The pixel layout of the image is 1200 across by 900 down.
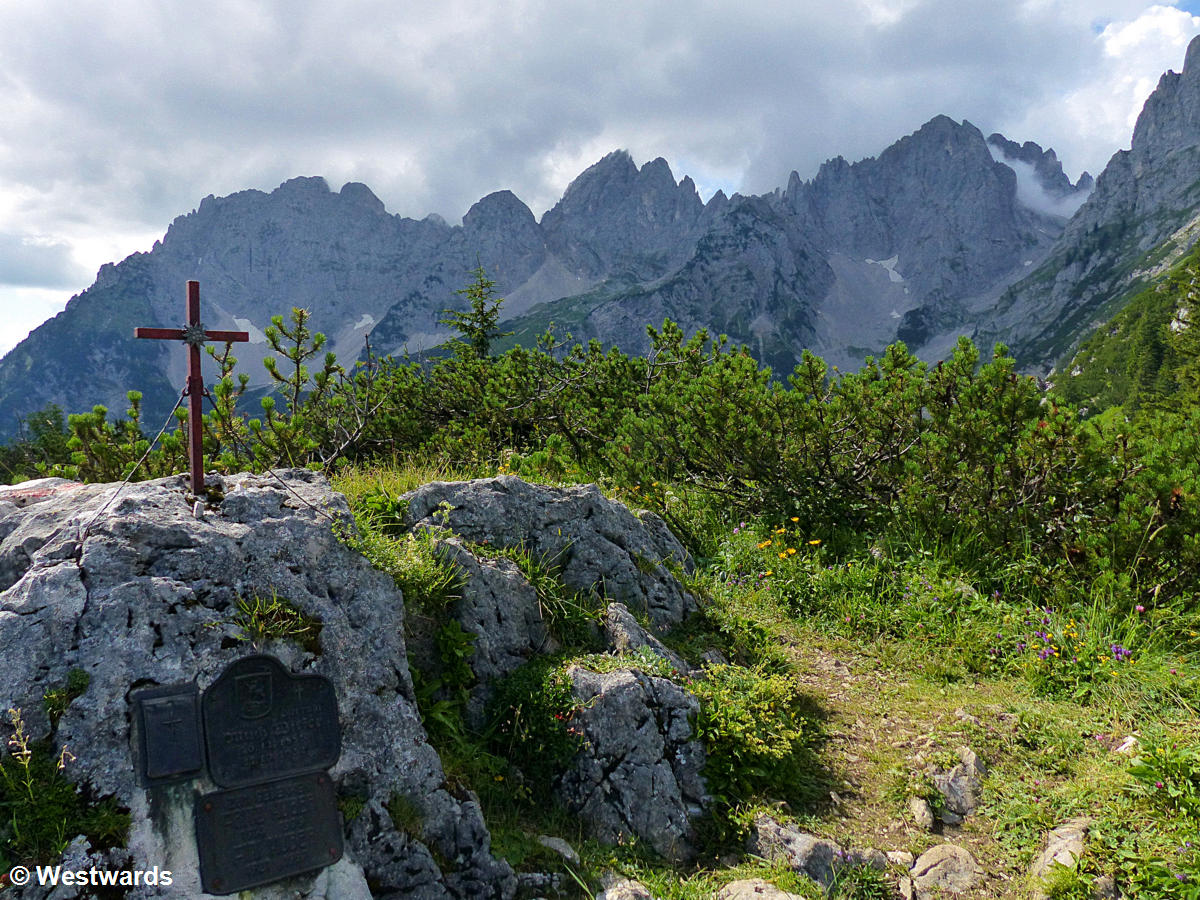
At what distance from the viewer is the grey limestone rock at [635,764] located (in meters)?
4.80

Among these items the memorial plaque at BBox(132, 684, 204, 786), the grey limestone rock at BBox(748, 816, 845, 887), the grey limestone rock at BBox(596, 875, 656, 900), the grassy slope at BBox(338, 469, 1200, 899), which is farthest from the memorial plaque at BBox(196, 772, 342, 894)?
the grey limestone rock at BBox(748, 816, 845, 887)

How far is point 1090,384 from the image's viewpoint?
103 m

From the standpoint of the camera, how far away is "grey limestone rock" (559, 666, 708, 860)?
15.8ft

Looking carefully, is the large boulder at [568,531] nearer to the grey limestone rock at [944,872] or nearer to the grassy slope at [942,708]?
the grassy slope at [942,708]

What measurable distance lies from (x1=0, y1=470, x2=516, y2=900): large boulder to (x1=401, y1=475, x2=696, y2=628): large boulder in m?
1.52

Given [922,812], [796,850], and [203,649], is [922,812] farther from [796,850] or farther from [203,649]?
[203,649]

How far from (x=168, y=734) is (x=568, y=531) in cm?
402

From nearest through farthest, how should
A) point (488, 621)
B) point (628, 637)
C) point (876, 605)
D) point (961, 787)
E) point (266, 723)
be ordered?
point (266, 723)
point (961, 787)
point (488, 621)
point (628, 637)
point (876, 605)

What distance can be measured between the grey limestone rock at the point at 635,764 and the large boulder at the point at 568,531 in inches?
58.7

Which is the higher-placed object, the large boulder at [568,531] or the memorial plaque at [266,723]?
the large boulder at [568,531]

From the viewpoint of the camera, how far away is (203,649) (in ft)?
A: 13.4

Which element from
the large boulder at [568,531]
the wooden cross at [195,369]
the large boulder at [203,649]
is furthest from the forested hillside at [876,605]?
the wooden cross at [195,369]

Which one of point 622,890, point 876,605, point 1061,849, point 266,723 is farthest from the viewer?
point 876,605

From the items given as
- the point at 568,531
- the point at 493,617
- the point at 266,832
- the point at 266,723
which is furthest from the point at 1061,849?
the point at 266,723
